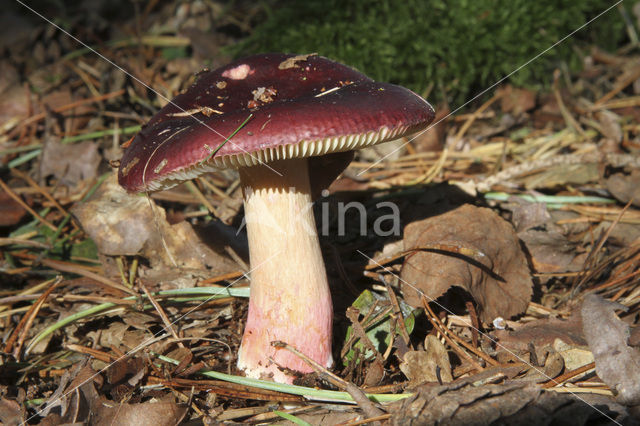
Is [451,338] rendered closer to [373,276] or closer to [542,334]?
[542,334]

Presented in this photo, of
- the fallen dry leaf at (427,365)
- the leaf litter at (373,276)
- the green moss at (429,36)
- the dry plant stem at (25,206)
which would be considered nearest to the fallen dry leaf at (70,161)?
the leaf litter at (373,276)

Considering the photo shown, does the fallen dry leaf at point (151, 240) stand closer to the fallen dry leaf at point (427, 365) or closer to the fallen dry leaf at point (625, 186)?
the fallen dry leaf at point (427, 365)

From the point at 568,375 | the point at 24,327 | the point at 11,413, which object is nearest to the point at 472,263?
the point at 568,375

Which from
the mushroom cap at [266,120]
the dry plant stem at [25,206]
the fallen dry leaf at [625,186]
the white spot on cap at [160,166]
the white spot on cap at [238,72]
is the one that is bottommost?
the fallen dry leaf at [625,186]

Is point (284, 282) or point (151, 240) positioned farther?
point (151, 240)

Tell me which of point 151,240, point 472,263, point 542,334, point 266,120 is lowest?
point 542,334

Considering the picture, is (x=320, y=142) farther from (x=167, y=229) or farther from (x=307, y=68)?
(x=167, y=229)
